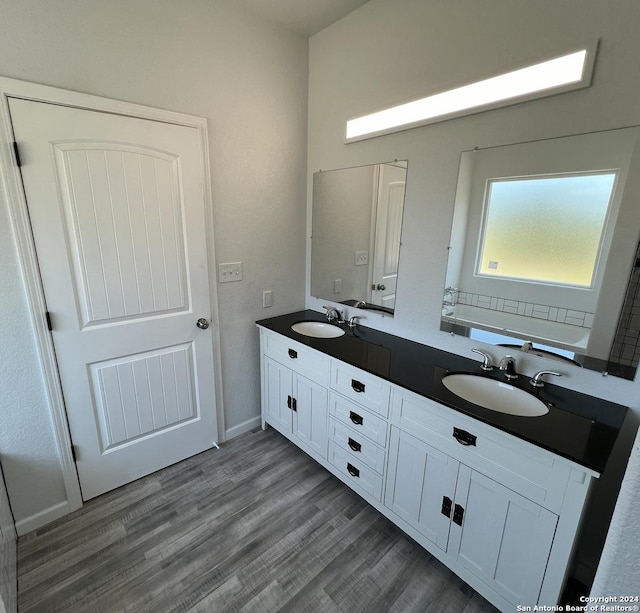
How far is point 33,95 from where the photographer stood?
4.64ft

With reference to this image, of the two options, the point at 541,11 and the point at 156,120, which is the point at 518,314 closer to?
the point at 541,11

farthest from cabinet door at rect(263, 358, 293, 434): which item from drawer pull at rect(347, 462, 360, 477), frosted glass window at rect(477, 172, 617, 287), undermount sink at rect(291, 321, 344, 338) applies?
frosted glass window at rect(477, 172, 617, 287)

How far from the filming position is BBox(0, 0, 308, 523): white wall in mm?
1458

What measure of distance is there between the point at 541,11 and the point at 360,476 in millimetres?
2247

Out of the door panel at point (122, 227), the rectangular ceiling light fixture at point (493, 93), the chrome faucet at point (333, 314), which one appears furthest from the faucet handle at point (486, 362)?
the door panel at point (122, 227)

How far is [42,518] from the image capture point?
1732mm

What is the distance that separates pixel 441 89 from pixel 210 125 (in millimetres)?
1266

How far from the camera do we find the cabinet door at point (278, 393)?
7.26 ft

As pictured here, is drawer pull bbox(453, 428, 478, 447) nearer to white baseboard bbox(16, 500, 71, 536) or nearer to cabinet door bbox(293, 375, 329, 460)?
cabinet door bbox(293, 375, 329, 460)

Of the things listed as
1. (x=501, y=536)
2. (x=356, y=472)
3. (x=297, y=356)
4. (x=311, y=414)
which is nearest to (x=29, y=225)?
(x=297, y=356)

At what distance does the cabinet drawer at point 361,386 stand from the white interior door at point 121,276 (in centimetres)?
89

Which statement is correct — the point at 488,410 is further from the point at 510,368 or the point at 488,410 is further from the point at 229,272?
the point at 229,272

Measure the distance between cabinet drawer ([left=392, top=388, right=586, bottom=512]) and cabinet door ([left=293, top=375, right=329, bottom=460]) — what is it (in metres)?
0.54

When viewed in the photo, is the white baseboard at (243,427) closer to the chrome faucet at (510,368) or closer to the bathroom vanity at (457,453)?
the bathroom vanity at (457,453)
